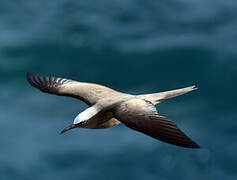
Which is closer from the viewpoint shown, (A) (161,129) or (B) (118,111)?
(A) (161,129)

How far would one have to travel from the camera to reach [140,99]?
14.2m

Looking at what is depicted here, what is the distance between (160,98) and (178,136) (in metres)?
2.69

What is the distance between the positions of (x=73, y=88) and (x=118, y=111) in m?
2.43

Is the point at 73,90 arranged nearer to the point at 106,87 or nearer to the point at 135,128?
the point at 106,87

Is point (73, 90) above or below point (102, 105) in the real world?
above

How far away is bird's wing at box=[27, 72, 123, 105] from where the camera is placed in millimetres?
15358

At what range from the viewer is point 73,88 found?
52.8 feet

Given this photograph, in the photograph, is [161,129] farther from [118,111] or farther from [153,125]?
[118,111]

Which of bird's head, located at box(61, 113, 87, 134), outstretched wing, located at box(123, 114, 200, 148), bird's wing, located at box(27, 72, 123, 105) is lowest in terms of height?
outstretched wing, located at box(123, 114, 200, 148)

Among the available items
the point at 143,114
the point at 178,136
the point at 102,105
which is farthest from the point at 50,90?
the point at 178,136

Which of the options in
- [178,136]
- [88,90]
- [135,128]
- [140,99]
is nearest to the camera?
[178,136]

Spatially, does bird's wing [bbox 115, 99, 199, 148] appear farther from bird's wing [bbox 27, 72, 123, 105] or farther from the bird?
bird's wing [bbox 27, 72, 123, 105]

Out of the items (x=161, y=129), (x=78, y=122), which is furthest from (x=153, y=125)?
(x=78, y=122)

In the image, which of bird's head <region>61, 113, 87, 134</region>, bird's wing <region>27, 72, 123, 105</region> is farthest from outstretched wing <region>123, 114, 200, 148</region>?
bird's wing <region>27, 72, 123, 105</region>
